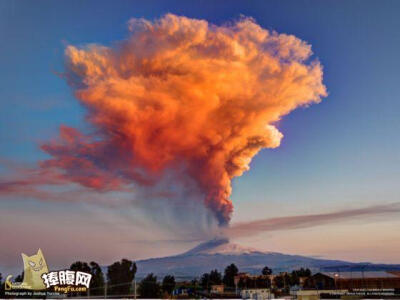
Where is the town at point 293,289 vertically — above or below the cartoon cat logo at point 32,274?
below

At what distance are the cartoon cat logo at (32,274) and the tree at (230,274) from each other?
82.2 meters

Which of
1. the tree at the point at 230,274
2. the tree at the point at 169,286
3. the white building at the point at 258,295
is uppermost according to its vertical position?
the tree at the point at 230,274

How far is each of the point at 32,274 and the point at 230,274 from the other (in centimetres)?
10175

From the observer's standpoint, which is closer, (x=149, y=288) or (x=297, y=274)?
(x=149, y=288)

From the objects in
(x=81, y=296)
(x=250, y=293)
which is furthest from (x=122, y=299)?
(x=250, y=293)

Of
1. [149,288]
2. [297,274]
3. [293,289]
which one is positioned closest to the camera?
[293,289]

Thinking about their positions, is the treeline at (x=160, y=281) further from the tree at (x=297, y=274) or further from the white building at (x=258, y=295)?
the white building at (x=258, y=295)

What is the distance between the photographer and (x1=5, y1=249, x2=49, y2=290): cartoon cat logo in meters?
70.8

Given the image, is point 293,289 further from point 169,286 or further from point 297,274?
point 297,274

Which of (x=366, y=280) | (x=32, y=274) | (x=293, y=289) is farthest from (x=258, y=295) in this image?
(x=32, y=274)

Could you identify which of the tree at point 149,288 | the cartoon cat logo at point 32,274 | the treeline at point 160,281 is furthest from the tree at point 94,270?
the cartoon cat logo at point 32,274

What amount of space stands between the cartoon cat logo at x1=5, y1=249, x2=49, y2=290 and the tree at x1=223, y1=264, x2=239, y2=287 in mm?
82212

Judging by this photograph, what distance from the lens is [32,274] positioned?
2844 inches

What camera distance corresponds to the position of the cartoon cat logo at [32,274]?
70750mm
